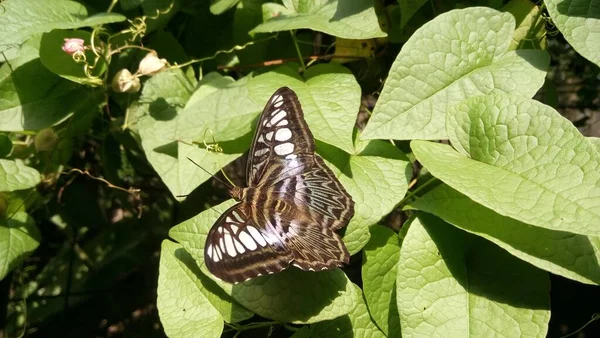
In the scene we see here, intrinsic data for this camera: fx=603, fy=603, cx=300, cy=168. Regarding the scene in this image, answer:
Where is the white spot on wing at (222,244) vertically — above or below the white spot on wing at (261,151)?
below

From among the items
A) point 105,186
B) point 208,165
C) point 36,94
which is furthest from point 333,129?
point 105,186

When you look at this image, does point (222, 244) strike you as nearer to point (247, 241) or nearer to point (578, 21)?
point (247, 241)

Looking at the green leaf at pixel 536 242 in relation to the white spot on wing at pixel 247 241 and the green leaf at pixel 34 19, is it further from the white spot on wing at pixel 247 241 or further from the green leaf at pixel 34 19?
the green leaf at pixel 34 19

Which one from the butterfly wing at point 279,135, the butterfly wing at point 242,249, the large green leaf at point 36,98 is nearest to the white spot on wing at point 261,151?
the butterfly wing at point 279,135

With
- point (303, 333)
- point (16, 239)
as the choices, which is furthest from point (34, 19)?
point (303, 333)

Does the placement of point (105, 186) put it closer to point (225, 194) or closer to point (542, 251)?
point (225, 194)

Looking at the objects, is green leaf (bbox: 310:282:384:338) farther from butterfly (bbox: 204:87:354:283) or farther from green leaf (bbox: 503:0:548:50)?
green leaf (bbox: 503:0:548:50)

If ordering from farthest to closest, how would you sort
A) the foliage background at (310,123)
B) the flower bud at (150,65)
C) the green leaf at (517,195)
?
the flower bud at (150,65), the foliage background at (310,123), the green leaf at (517,195)
